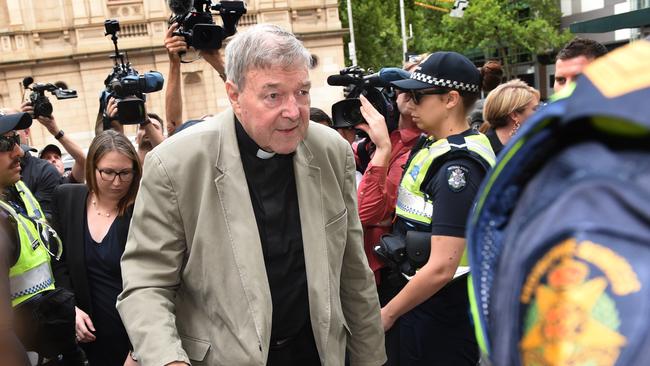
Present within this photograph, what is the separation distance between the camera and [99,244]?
331cm

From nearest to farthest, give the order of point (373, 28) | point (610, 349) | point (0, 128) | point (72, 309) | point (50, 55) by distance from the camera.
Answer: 1. point (610, 349)
2. point (72, 309)
3. point (0, 128)
4. point (50, 55)
5. point (373, 28)

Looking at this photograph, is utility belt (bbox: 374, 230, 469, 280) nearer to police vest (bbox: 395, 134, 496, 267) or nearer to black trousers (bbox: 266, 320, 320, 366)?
police vest (bbox: 395, 134, 496, 267)

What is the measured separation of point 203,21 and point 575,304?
397cm

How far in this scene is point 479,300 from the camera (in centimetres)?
90

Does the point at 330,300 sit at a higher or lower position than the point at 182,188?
lower

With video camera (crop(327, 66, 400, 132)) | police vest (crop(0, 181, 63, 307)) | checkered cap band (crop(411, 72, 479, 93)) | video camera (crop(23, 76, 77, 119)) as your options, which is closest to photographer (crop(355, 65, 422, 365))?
video camera (crop(327, 66, 400, 132))

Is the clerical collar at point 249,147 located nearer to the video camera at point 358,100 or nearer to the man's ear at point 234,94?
the man's ear at point 234,94

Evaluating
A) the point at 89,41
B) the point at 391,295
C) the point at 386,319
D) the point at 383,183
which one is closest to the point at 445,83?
the point at 383,183

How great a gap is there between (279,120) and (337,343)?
96 cm

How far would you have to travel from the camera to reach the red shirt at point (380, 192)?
10.9 feet

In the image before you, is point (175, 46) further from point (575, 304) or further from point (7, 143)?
point (575, 304)

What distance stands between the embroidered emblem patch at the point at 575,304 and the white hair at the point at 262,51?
5.13ft

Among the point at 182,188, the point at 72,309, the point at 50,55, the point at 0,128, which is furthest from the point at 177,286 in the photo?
the point at 50,55

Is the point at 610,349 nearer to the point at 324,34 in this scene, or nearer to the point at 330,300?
the point at 330,300
